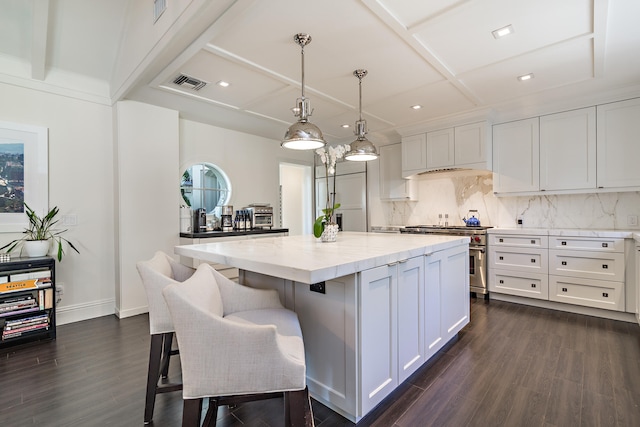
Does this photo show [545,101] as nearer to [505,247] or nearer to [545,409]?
[505,247]

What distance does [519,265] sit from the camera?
148 inches

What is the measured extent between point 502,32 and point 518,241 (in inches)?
100

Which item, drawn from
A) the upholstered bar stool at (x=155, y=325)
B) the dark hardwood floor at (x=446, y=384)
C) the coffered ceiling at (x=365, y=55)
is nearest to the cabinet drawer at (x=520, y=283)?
the dark hardwood floor at (x=446, y=384)

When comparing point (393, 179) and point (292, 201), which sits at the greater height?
point (393, 179)

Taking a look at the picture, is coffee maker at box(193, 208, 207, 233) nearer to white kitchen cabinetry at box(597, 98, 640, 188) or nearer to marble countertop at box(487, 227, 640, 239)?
marble countertop at box(487, 227, 640, 239)

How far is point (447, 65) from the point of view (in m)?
2.81

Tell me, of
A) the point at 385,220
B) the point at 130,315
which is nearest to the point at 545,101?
the point at 385,220

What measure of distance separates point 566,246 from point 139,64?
4928 millimetres

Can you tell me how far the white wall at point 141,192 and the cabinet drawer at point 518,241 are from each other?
419 centimetres

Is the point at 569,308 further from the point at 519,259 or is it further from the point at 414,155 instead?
the point at 414,155

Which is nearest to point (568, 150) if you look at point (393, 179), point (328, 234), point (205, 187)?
point (393, 179)

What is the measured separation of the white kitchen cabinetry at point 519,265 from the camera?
3.60 metres

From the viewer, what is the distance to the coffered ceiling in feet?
6.85

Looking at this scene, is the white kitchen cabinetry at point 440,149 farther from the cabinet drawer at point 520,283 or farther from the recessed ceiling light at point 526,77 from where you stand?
the cabinet drawer at point 520,283
